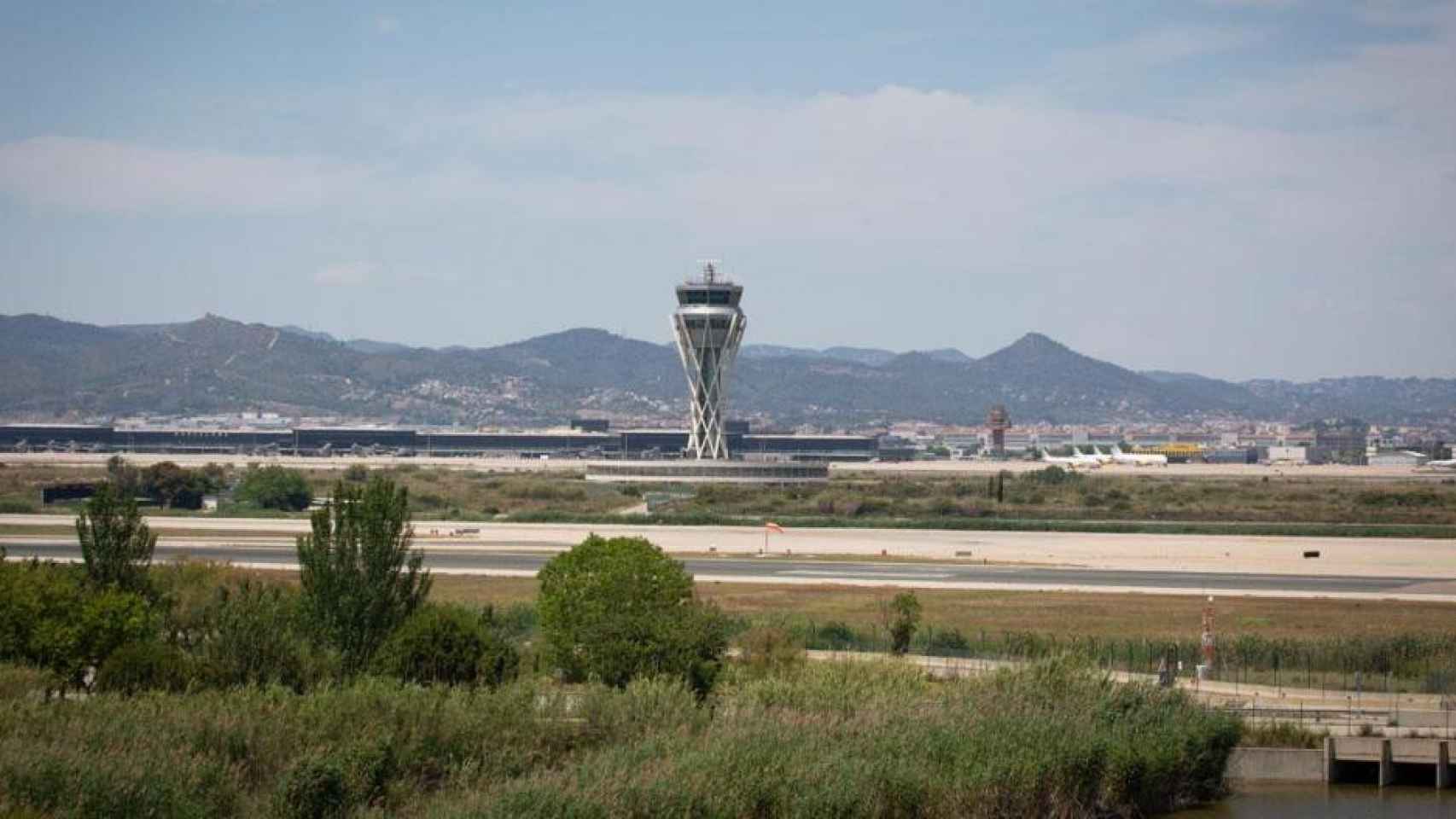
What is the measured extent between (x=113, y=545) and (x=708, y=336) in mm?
107880

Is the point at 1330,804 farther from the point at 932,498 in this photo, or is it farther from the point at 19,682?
the point at 932,498

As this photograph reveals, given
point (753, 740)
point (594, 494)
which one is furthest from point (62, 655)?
point (594, 494)

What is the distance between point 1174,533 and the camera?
373 ft

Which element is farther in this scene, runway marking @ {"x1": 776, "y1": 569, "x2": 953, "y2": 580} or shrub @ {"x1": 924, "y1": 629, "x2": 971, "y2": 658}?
runway marking @ {"x1": 776, "y1": 569, "x2": 953, "y2": 580}

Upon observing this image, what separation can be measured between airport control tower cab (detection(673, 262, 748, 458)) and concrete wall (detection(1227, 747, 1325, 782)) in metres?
114

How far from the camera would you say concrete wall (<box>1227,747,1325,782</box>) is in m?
44.8

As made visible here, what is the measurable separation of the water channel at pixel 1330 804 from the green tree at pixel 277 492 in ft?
313

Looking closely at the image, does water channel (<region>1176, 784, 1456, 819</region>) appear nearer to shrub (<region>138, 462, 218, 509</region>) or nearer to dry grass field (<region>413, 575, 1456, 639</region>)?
dry grass field (<region>413, 575, 1456, 639</region>)

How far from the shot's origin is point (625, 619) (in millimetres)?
46719

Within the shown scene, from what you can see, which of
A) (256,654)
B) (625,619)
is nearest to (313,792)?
(256,654)

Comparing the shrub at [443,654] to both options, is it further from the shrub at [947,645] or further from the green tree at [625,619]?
the shrub at [947,645]

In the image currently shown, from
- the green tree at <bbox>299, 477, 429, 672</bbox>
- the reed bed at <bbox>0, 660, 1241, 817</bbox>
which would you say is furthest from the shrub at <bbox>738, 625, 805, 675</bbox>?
the green tree at <bbox>299, 477, 429, 672</bbox>

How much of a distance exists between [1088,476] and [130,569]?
156m

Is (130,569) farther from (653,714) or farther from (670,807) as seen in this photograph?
(670,807)
